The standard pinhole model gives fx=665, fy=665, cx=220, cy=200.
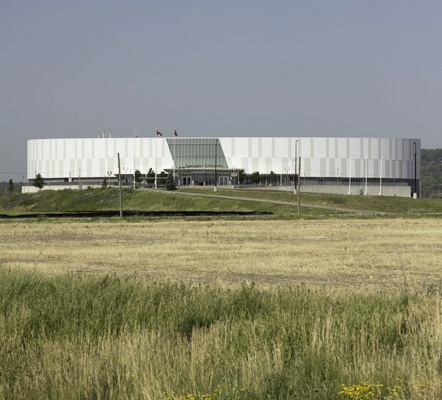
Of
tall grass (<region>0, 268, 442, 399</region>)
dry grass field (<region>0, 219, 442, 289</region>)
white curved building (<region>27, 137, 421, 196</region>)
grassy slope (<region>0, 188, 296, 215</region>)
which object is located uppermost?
white curved building (<region>27, 137, 421, 196</region>)

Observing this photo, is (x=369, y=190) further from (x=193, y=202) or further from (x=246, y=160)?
(x=193, y=202)

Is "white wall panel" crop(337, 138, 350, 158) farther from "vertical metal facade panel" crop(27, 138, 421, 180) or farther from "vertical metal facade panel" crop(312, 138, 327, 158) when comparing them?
"vertical metal facade panel" crop(312, 138, 327, 158)

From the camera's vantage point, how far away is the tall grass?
317 inches

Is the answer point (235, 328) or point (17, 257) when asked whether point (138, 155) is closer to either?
point (17, 257)

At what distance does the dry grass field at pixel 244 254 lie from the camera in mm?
22453

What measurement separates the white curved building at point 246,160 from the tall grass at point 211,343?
490 feet

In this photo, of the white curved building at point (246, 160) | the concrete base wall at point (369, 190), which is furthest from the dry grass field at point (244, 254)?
the white curved building at point (246, 160)

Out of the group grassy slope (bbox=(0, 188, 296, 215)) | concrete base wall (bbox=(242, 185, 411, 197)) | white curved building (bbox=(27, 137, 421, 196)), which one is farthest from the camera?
white curved building (bbox=(27, 137, 421, 196))

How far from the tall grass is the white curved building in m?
→ 149

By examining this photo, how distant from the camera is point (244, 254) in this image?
3167 centimetres

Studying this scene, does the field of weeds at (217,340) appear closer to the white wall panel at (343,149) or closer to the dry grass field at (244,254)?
the dry grass field at (244,254)

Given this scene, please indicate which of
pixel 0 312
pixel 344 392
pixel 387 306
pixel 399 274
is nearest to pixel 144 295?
pixel 0 312

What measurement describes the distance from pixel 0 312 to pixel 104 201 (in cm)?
11465

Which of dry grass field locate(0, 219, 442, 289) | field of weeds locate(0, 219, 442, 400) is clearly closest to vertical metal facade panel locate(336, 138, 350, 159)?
dry grass field locate(0, 219, 442, 289)
